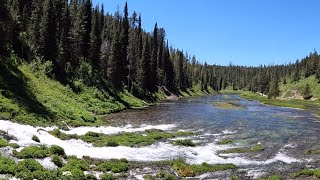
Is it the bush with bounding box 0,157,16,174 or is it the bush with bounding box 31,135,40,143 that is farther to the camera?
the bush with bounding box 31,135,40,143

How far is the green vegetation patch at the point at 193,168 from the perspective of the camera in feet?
92.7

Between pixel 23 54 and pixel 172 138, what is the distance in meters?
41.4

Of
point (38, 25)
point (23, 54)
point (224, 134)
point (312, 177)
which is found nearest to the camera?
point (312, 177)

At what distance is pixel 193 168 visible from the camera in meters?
A: 29.3

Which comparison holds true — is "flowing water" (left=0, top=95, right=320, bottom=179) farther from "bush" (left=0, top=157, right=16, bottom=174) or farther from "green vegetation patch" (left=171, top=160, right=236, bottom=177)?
"bush" (left=0, top=157, right=16, bottom=174)

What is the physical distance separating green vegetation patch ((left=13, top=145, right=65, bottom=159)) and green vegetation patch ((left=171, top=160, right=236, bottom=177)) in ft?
31.7

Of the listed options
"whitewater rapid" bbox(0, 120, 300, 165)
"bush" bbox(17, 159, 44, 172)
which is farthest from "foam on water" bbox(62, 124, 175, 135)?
"bush" bbox(17, 159, 44, 172)

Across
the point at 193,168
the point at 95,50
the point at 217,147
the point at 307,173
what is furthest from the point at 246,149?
the point at 95,50

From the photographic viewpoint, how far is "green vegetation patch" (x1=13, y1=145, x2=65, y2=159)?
27.3m

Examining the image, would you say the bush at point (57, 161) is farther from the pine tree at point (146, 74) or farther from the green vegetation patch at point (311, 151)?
the pine tree at point (146, 74)

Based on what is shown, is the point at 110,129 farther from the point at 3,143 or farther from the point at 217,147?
the point at 3,143

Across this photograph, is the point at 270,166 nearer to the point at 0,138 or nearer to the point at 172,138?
the point at 172,138

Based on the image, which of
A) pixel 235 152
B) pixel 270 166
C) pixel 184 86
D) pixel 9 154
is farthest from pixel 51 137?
pixel 184 86

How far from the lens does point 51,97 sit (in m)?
56.3
